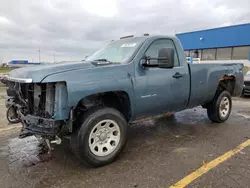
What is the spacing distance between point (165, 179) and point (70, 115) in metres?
1.54

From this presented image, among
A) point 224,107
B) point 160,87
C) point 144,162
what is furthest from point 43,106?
point 224,107

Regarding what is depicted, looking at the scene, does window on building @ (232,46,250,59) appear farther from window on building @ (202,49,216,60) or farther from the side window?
the side window

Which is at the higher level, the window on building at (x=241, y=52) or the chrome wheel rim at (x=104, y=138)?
the window on building at (x=241, y=52)

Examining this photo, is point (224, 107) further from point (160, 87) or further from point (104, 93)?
A: point (104, 93)

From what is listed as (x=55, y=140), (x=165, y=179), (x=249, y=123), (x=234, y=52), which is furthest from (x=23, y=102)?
(x=234, y=52)

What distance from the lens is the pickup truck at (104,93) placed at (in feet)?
9.64

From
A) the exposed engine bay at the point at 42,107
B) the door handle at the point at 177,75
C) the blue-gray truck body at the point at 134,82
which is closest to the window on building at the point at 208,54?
the blue-gray truck body at the point at 134,82

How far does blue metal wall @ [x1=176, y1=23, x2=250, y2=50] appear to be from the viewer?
25891mm

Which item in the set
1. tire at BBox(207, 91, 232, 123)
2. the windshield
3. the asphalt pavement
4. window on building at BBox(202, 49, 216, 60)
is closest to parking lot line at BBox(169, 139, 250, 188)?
the asphalt pavement

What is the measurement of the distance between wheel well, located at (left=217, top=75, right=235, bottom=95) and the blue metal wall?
23.1 m

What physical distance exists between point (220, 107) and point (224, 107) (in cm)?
25

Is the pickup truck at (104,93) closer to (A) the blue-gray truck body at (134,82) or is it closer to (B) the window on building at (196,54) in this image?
(A) the blue-gray truck body at (134,82)

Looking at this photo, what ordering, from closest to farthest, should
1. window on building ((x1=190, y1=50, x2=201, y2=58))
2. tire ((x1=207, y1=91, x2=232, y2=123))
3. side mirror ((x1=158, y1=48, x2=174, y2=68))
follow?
side mirror ((x1=158, y1=48, x2=174, y2=68)), tire ((x1=207, y1=91, x2=232, y2=123)), window on building ((x1=190, y1=50, x2=201, y2=58))

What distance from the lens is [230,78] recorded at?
5.73 metres
